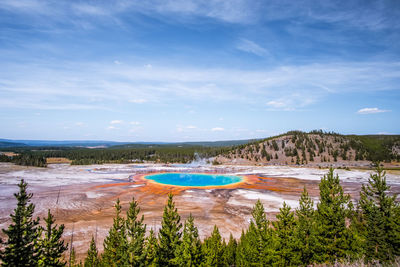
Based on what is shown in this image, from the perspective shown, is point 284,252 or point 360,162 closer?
point 284,252

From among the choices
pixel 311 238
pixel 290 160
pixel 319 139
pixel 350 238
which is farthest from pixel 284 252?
pixel 319 139

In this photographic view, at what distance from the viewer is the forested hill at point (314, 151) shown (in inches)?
3986

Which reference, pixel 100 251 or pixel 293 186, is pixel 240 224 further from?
pixel 293 186

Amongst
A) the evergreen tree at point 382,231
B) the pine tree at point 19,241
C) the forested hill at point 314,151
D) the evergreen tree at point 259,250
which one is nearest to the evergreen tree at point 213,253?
the evergreen tree at point 259,250

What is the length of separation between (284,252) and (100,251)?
16.4 meters

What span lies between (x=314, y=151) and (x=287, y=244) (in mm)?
109375

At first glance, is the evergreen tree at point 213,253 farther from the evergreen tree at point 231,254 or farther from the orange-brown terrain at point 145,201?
the orange-brown terrain at point 145,201

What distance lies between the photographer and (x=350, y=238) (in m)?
16.9

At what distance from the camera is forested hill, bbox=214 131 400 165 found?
101 m

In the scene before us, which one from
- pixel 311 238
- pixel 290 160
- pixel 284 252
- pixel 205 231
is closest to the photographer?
pixel 284 252

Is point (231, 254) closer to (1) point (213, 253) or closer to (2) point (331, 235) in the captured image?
(1) point (213, 253)

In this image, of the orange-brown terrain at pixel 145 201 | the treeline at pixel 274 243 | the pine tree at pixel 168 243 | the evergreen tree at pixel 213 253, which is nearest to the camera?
the treeline at pixel 274 243

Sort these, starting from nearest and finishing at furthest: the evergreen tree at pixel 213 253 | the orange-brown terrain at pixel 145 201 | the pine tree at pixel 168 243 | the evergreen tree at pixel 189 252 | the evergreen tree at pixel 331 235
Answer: the evergreen tree at pixel 189 252, the evergreen tree at pixel 213 253, the pine tree at pixel 168 243, the evergreen tree at pixel 331 235, the orange-brown terrain at pixel 145 201

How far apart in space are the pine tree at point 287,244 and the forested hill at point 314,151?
294 ft
